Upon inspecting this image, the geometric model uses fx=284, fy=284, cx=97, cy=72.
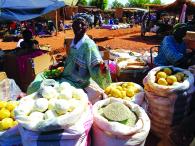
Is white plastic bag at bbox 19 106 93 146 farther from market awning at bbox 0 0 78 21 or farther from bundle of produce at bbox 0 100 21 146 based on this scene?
market awning at bbox 0 0 78 21

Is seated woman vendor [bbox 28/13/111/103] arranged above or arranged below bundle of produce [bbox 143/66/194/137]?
above

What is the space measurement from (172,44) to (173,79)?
90 centimetres

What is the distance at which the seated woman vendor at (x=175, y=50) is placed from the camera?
171 inches

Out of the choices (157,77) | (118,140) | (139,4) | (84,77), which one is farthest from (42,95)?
(139,4)

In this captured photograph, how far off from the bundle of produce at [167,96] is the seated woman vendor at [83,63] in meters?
0.64

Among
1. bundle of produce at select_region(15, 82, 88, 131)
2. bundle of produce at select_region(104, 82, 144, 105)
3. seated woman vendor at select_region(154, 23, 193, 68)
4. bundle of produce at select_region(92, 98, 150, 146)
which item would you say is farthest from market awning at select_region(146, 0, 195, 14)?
bundle of produce at select_region(15, 82, 88, 131)

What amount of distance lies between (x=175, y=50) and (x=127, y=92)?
1.15 m

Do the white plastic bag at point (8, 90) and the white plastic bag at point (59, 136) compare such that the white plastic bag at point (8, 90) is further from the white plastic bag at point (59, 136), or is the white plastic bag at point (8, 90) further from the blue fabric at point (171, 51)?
the blue fabric at point (171, 51)

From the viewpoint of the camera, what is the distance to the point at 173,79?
3674 mm

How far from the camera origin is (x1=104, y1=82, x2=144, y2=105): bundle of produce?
373 cm

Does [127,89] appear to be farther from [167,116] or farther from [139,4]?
[139,4]

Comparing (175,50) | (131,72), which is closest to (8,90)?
(131,72)

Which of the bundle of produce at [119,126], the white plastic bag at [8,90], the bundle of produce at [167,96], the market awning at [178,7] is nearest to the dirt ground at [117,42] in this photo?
the market awning at [178,7]

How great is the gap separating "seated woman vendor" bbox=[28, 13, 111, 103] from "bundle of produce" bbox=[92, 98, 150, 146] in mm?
858
